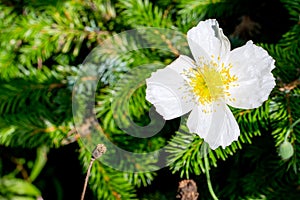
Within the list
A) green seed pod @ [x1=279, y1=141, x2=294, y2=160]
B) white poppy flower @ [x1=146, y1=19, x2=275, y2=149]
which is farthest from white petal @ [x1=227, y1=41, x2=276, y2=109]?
green seed pod @ [x1=279, y1=141, x2=294, y2=160]

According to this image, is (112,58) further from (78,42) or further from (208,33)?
(208,33)

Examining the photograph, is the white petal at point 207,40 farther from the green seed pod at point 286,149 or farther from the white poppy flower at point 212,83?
the green seed pod at point 286,149

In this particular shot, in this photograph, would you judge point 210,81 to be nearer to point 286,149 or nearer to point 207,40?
point 207,40

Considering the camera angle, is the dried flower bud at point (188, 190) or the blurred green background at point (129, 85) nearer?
the dried flower bud at point (188, 190)

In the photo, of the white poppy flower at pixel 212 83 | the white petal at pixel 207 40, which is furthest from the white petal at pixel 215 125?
the white petal at pixel 207 40

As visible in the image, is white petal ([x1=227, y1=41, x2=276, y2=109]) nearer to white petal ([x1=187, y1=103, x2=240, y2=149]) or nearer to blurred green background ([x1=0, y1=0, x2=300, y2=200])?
white petal ([x1=187, y1=103, x2=240, y2=149])

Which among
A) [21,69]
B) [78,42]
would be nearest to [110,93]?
[78,42]

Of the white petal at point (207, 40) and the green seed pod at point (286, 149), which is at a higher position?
the white petal at point (207, 40)

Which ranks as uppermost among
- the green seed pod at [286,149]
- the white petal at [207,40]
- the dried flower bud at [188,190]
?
the white petal at [207,40]
